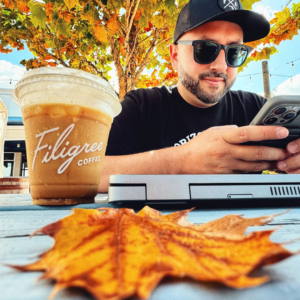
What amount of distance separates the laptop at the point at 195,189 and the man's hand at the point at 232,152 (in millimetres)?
210

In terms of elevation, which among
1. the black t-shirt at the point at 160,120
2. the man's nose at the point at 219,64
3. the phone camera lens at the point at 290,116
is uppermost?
the man's nose at the point at 219,64

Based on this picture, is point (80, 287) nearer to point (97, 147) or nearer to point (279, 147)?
point (97, 147)

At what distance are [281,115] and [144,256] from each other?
0.74m

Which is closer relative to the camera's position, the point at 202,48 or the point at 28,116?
the point at 28,116

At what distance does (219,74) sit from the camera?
1621 millimetres

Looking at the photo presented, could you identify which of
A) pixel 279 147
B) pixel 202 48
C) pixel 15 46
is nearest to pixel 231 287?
pixel 279 147

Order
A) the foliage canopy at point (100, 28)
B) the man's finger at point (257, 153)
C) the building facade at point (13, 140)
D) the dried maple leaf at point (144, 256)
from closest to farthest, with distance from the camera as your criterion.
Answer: the dried maple leaf at point (144, 256) → the man's finger at point (257, 153) → the foliage canopy at point (100, 28) → the building facade at point (13, 140)

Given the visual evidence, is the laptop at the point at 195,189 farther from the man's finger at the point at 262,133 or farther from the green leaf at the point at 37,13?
the green leaf at the point at 37,13

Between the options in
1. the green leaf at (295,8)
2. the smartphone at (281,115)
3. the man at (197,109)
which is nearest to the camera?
the smartphone at (281,115)

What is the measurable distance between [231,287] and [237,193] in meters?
0.46

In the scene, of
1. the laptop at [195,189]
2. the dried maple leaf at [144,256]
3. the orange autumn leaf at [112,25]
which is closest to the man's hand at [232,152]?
the laptop at [195,189]

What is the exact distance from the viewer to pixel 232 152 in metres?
0.89

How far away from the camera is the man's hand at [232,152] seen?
0.77 metres

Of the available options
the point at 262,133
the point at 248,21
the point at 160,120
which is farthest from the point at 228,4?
the point at 262,133
